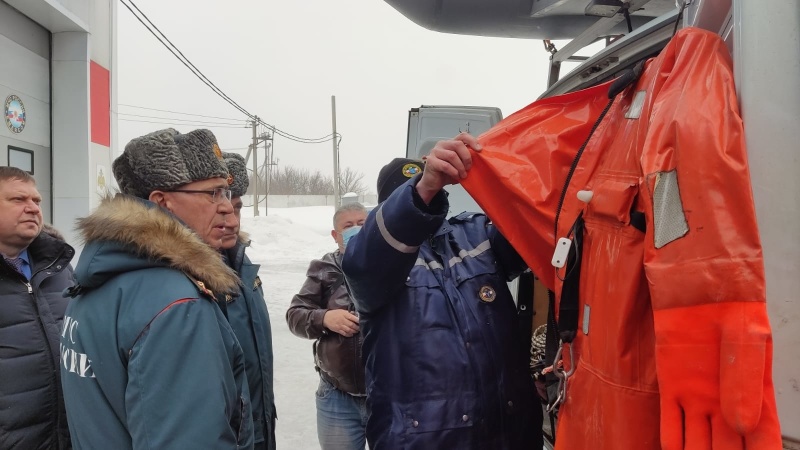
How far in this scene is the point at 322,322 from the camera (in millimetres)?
2691

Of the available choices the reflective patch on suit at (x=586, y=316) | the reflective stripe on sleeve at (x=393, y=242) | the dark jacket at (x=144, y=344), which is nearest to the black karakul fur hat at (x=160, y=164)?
the dark jacket at (x=144, y=344)

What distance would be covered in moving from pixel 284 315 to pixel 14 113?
4.26 metres

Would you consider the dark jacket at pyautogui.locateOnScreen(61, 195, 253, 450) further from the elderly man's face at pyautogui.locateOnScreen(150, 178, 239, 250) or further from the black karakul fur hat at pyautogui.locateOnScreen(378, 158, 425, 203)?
the black karakul fur hat at pyautogui.locateOnScreen(378, 158, 425, 203)

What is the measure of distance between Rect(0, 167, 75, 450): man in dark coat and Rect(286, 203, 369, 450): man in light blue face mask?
3.61 feet

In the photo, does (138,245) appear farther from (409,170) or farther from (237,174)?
(237,174)

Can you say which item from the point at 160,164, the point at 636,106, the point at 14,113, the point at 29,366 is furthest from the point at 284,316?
the point at 636,106

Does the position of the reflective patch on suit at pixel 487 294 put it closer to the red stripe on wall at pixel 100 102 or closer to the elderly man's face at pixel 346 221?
the elderly man's face at pixel 346 221

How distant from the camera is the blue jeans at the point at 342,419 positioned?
8.98 feet

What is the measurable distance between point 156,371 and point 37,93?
5249 millimetres

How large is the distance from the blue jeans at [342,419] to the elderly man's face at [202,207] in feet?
4.25

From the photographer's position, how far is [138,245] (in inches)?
56.1

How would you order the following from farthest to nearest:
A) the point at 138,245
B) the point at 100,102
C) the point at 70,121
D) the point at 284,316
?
the point at 284,316, the point at 100,102, the point at 70,121, the point at 138,245

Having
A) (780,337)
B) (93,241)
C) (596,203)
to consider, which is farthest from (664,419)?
(93,241)

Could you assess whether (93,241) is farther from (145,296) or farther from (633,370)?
(633,370)
